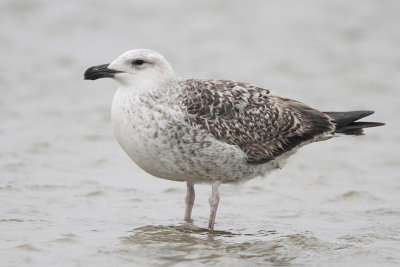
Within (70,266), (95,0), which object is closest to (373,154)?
(70,266)

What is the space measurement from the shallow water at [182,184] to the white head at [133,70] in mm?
1746

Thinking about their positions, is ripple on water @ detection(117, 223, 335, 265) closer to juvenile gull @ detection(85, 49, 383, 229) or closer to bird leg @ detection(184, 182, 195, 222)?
bird leg @ detection(184, 182, 195, 222)

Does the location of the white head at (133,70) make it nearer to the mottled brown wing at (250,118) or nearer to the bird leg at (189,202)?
the mottled brown wing at (250,118)

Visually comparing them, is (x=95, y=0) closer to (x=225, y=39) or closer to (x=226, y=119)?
(x=225, y=39)

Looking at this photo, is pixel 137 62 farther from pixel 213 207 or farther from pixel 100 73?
pixel 213 207

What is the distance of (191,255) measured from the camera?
25.1 ft

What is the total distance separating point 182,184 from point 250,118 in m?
2.67

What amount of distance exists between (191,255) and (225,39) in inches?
480

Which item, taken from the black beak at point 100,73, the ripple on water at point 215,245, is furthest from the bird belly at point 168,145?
the ripple on water at point 215,245

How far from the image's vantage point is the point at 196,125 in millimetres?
8523

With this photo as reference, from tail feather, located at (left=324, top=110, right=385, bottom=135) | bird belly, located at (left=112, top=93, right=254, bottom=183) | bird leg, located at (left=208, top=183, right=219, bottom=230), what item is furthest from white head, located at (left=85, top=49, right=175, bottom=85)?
tail feather, located at (left=324, top=110, right=385, bottom=135)

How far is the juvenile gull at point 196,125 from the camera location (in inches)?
326

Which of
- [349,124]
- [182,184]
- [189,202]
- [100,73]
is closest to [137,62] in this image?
[100,73]

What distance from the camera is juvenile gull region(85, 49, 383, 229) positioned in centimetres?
829
